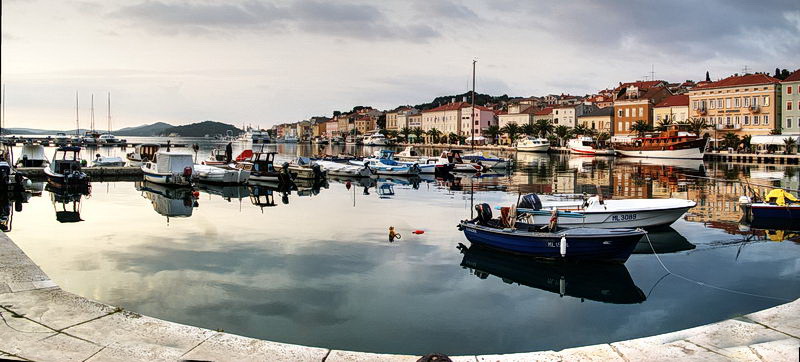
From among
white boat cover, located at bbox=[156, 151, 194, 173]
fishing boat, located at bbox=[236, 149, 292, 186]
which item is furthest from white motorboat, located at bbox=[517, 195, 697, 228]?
white boat cover, located at bbox=[156, 151, 194, 173]

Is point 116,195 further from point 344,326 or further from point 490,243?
point 344,326

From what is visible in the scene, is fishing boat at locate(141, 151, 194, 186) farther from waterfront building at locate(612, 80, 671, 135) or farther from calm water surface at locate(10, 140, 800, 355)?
waterfront building at locate(612, 80, 671, 135)

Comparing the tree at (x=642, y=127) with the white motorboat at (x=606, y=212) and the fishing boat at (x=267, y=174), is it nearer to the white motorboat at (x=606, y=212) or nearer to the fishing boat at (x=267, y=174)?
the fishing boat at (x=267, y=174)

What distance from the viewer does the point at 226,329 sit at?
1070 cm

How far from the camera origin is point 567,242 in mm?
15906

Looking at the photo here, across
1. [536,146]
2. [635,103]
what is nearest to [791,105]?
[635,103]

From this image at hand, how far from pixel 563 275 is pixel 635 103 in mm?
100007

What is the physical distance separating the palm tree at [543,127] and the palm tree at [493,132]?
41.8ft

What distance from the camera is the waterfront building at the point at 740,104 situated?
277ft

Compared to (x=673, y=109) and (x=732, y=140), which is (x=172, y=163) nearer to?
(x=732, y=140)

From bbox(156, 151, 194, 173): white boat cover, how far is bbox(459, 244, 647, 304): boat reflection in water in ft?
86.7

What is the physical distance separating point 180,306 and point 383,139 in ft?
463

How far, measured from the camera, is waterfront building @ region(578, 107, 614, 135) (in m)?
117

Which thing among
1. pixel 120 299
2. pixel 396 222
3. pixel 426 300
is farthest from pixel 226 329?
pixel 396 222
